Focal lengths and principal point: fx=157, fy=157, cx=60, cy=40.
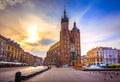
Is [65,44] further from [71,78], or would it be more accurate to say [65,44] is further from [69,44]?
[71,78]

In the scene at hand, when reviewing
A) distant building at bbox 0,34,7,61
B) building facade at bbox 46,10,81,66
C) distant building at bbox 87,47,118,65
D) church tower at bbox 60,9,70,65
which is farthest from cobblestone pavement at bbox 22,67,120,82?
distant building at bbox 87,47,118,65

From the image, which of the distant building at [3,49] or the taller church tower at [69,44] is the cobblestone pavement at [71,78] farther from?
the taller church tower at [69,44]

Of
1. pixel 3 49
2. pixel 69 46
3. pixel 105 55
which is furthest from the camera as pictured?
pixel 105 55

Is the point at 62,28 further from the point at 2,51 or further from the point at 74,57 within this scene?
the point at 2,51

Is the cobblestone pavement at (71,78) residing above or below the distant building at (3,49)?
below

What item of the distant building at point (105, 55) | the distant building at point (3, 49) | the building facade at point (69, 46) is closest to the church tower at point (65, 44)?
the building facade at point (69, 46)

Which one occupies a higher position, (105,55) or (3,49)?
(3,49)

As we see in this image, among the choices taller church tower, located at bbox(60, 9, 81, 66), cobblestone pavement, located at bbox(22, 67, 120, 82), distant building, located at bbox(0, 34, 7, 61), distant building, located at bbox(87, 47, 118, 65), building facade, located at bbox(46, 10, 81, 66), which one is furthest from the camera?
distant building, located at bbox(87, 47, 118, 65)

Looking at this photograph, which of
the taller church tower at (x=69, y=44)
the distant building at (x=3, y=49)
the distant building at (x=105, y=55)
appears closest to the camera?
the distant building at (x=3, y=49)

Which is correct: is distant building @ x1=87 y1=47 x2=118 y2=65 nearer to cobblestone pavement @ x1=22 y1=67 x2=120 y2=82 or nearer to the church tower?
the church tower

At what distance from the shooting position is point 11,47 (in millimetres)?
81875

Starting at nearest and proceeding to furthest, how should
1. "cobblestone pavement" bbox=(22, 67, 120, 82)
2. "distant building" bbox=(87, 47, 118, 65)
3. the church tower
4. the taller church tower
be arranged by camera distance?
"cobblestone pavement" bbox=(22, 67, 120, 82) → the taller church tower → the church tower → "distant building" bbox=(87, 47, 118, 65)

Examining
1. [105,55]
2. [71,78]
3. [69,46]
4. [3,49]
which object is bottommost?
[71,78]

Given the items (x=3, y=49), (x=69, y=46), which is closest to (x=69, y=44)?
(x=69, y=46)
